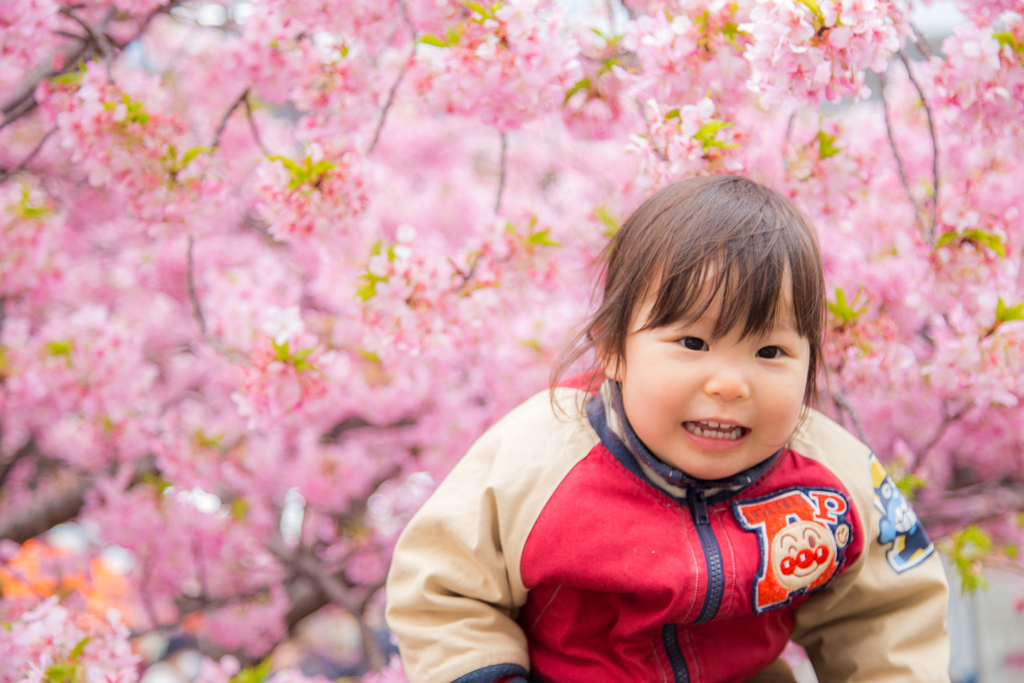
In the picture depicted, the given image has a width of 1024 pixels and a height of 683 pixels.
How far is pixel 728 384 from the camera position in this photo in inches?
35.7

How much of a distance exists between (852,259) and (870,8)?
101 centimetres

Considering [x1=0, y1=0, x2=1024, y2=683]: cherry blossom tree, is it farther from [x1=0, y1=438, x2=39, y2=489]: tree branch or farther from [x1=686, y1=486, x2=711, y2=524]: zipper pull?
[x1=686, y1=486, x2=711, y2=524]: zipper pull

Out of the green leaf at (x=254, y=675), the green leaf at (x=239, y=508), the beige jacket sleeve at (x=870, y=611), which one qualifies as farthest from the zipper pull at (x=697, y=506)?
the green leaf at (x=239, y=508)

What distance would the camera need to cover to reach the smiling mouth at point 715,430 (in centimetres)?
97

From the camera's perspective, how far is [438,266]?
1.55m

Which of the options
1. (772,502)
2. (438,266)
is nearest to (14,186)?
(438,266)

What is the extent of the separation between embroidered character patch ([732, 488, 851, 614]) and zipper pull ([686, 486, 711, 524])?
0.06 meters

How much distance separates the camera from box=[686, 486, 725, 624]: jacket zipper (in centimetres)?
101

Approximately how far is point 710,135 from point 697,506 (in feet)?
2.36

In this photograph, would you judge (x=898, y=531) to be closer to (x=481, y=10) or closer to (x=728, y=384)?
(x=728, y=384)

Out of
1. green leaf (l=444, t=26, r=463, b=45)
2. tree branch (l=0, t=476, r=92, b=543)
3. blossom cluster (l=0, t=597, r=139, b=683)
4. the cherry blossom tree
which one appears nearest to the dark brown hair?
the cherry blossom tree

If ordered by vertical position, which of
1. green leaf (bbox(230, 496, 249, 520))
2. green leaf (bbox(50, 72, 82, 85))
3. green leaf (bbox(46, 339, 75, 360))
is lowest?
green leaf (bbox(230, 496, 249, 520))

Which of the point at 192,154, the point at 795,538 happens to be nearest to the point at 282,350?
the point at 192,154

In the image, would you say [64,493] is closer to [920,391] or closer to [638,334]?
[638,334]
